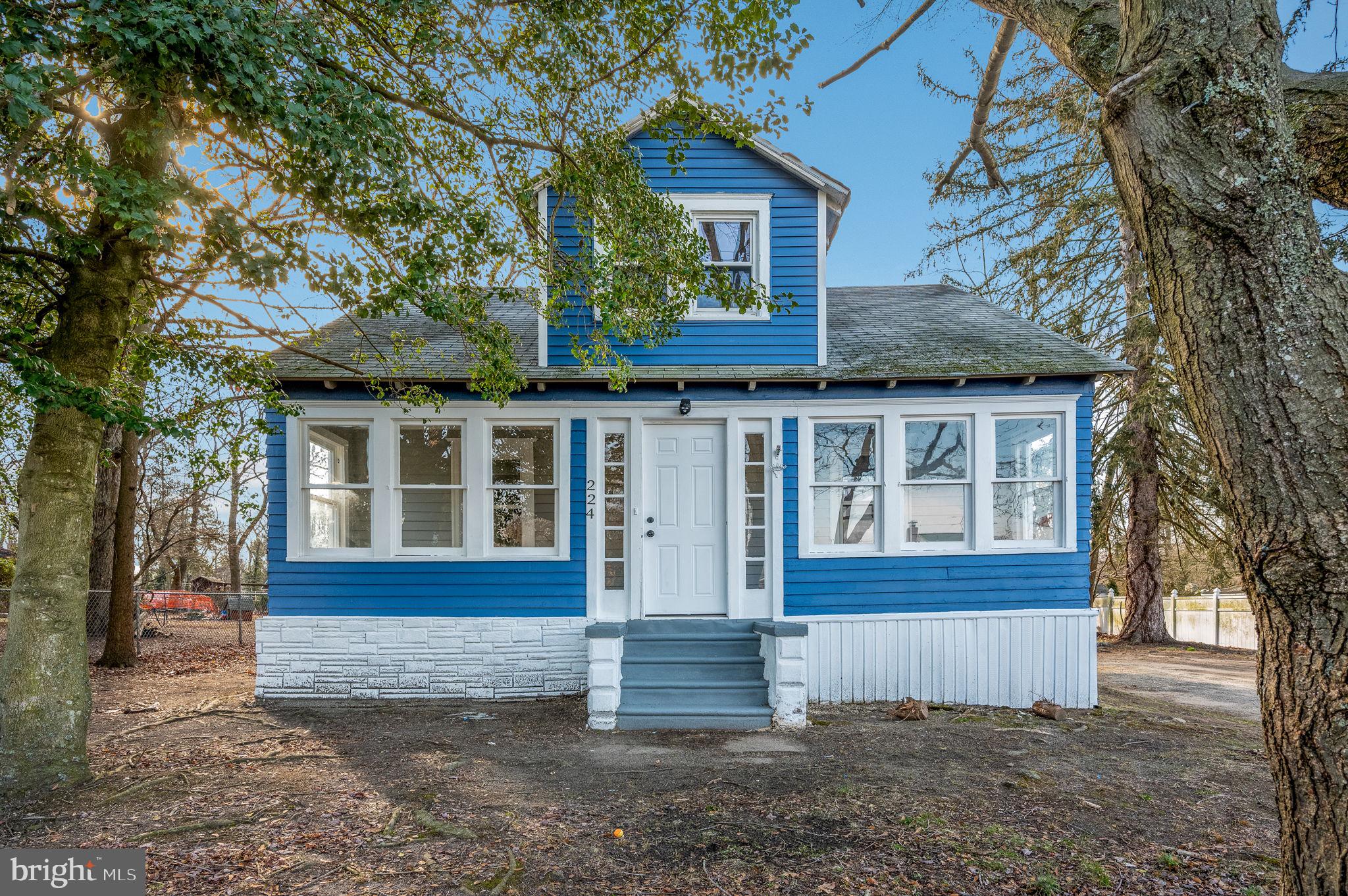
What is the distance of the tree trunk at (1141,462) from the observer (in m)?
11.0

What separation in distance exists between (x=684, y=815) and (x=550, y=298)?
4.19 m

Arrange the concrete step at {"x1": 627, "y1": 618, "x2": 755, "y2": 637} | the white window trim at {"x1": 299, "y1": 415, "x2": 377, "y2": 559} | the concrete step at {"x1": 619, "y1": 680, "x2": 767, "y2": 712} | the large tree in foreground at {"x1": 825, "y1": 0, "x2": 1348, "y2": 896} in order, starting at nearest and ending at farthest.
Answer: the large tree in foreground at {"x1": 825, "y1": 0, "x2": 1348, "y2": 896}
the concrete step at {"x1": 619, "y1": 680, "x2": 767, "y2": 712}
the concrete step at {"x1": 627, "y1": 618, "x2": 755, "y2": 637}
the white window trim at {"x1": 299, "y1": 415, "x2": 377, "y2": 559}

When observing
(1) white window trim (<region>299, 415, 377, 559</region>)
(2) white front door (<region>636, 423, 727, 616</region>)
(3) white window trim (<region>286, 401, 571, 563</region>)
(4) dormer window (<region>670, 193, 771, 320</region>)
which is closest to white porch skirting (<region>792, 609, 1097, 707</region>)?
(2) white front door (<region>636, 423, 727, 616</region>)

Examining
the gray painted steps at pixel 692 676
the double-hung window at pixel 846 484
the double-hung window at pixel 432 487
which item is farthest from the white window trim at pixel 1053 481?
the double-hung window at pixel 432 487

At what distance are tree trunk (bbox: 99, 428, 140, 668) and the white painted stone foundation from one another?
318 cm

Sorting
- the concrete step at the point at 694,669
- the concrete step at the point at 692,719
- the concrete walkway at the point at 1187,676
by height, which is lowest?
the concrete walkway at the point at 1187,676

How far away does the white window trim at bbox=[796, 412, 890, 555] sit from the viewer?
691cm

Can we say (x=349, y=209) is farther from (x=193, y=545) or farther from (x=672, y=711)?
(x=193, y=545)

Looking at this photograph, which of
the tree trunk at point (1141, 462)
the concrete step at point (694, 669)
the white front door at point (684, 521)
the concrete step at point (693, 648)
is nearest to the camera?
the concrete step at point (694, 669)

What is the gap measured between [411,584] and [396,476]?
3.74ft

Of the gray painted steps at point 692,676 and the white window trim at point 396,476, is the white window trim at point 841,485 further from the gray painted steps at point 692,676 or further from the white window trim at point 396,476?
the white window trim at point 396,476

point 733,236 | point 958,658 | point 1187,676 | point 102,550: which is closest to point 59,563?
point 733,236

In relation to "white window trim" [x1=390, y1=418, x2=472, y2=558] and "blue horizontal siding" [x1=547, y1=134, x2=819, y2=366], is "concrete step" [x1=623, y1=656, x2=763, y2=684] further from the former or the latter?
"blue horizontal siding" [x1=547, y1=134, x2=819, y2=366]

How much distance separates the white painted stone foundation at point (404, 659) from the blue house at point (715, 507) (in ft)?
0.07
